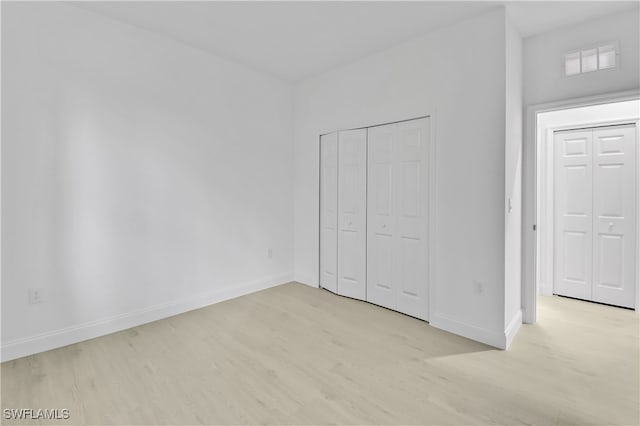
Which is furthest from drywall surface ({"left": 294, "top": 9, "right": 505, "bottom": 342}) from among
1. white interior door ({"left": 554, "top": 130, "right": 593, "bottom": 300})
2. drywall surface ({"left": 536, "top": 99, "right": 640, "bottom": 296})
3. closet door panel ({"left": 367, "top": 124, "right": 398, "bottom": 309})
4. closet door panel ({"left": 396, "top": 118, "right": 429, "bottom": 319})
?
white interior door ({"left": 554, "top": 130, "right": 593, "bottom": 300})

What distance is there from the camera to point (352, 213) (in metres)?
3.96

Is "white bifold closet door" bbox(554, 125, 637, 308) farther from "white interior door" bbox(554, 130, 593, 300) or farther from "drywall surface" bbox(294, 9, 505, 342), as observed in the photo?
"drywall surface" bbox(294, 9, 505, 342)

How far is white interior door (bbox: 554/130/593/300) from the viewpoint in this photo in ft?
12.2

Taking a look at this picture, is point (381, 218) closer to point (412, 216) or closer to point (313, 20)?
point (412, 216)

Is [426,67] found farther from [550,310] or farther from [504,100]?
[550,310]

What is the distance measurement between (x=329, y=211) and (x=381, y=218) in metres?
0.83

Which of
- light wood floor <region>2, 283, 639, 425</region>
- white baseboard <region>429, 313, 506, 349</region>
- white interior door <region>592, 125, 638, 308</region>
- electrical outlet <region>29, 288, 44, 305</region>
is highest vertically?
white interior door <region>592, 125, 638, 308</region>

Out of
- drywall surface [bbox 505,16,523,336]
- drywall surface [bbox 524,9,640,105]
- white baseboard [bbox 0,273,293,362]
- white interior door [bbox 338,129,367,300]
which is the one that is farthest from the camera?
white interior door [bbox 338,129,367,300]

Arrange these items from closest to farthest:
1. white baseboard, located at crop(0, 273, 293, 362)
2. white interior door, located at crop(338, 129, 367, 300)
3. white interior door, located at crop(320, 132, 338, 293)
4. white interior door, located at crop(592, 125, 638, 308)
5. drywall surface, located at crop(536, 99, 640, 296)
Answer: white baseboard, located at crop(0, 273, 293, 362) → white interior door, located at crop(592, 125, 638, 308) → drywall surface, located at crop(536, 99, 640, 296) → white interior door, located at crop(338, 129, 367, 300) → white interior door, located at crop(320, 132, 338, 293)

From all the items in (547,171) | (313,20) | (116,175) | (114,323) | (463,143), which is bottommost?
(114,323)

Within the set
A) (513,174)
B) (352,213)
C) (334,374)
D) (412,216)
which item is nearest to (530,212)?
(513,174)

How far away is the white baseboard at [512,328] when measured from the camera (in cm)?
270

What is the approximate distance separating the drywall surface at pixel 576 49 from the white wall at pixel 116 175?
3.00 m

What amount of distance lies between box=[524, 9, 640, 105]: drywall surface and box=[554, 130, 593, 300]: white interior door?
1131 millimetres
